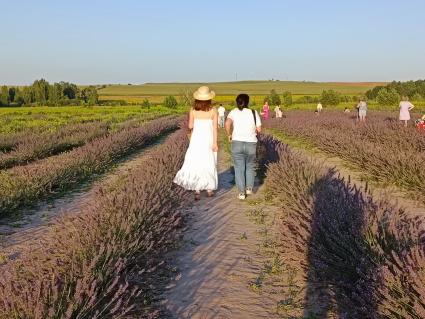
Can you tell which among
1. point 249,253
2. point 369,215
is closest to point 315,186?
point 249,253

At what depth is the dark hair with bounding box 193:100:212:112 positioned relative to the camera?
6723 mm

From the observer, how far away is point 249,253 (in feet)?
14.8

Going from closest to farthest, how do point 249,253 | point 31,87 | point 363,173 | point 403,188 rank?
point 249,253 → point 403,188 → point 363,173 → point 31,87

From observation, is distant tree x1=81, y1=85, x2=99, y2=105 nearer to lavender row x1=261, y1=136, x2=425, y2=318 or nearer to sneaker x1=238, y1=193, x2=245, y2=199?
sneaker x1=238, y1=193, x2=245, y2=199

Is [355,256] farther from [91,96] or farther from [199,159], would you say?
[91,96]

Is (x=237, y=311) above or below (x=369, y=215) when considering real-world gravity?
below

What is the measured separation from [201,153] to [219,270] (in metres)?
3.09

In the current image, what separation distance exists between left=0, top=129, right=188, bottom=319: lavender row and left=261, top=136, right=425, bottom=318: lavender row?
3.79 ft

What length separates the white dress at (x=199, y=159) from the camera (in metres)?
6.88

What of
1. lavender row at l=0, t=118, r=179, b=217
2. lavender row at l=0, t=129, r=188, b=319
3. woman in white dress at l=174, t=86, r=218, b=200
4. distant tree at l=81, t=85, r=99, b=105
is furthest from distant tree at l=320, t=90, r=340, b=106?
lavender row at l=0, t=129, r=188, b=319

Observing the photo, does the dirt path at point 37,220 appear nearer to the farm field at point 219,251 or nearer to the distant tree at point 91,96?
the farm field at point 219,251

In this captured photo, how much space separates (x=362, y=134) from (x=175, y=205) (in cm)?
1160

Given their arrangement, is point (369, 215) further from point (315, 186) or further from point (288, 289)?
point (315, 186)

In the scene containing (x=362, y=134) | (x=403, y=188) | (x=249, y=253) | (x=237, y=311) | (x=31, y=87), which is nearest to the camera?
(x=237, y=311)
